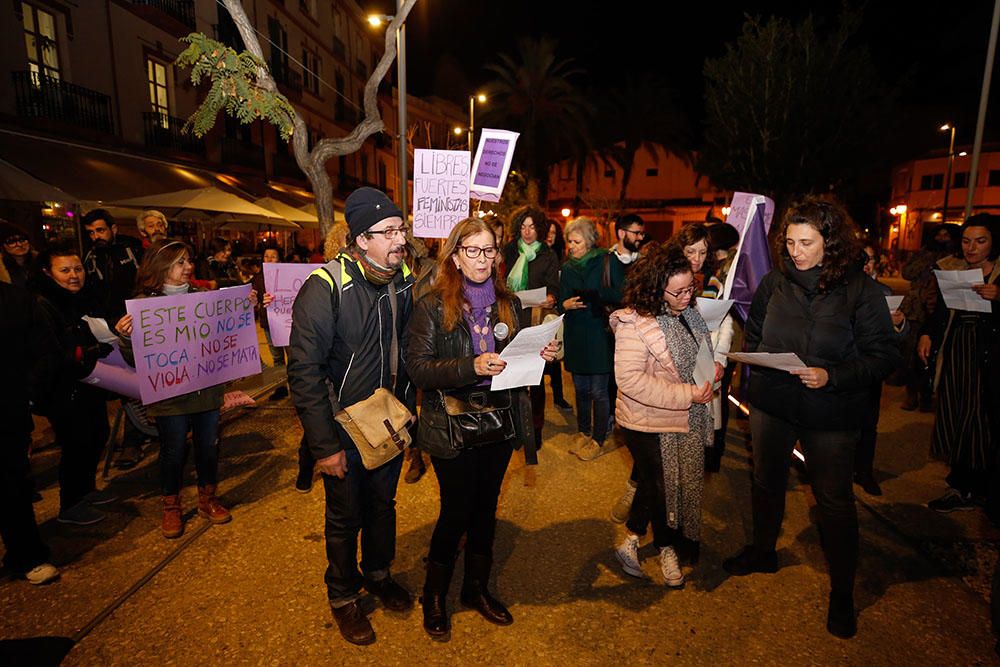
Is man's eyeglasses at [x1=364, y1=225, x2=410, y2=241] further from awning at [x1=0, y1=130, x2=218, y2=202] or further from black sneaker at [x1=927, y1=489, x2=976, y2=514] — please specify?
awning at [x1=0, y1=130, x2=218, y2=202]

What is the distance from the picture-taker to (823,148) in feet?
46.8

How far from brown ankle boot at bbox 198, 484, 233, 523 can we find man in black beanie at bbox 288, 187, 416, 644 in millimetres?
1606

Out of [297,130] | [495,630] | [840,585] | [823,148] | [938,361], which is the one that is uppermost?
[823,148]

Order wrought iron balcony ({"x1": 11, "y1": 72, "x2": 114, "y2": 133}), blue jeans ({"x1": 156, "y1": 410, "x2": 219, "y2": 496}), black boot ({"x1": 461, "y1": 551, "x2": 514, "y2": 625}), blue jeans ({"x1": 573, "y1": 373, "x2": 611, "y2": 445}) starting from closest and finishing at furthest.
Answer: black boot ({"x1": 461, "y1": 551, "x2": 514, "y2": 625}), blue jeans ({"x1": 156, "y1": 410, "x2": 219, "y2": 496}), blue jeans ({"x1": 573, "y1": 373, "x2": 611, "y2": 445}), wrought iron balcony ({"x1": 11, "y1": 72, "x2": 114, "y2": 133})

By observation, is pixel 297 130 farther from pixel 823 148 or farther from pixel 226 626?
pixel 823 148

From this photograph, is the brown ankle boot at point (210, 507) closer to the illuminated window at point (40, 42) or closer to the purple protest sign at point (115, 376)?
the purple protest sign at point (115, 376)

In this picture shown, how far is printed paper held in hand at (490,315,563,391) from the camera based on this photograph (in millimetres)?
2583

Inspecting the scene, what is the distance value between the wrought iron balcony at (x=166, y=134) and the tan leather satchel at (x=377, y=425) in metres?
16.5

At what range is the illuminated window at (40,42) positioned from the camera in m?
12.9

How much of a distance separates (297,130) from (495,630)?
5442 mm

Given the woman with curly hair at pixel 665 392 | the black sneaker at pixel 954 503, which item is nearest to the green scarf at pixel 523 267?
the woman with curly hair at pixel 665 392

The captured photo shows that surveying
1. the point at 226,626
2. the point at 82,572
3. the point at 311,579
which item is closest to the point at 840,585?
the point at 311,579

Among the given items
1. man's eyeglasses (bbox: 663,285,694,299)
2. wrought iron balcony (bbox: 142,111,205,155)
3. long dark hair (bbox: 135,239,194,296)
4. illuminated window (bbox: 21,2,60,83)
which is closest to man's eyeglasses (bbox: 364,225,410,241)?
man's eyeglasses (bbox: 663,285,694,299)

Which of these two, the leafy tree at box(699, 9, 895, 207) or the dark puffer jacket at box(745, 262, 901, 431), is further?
the leafy tree at box(699, 9, 895, 207)
